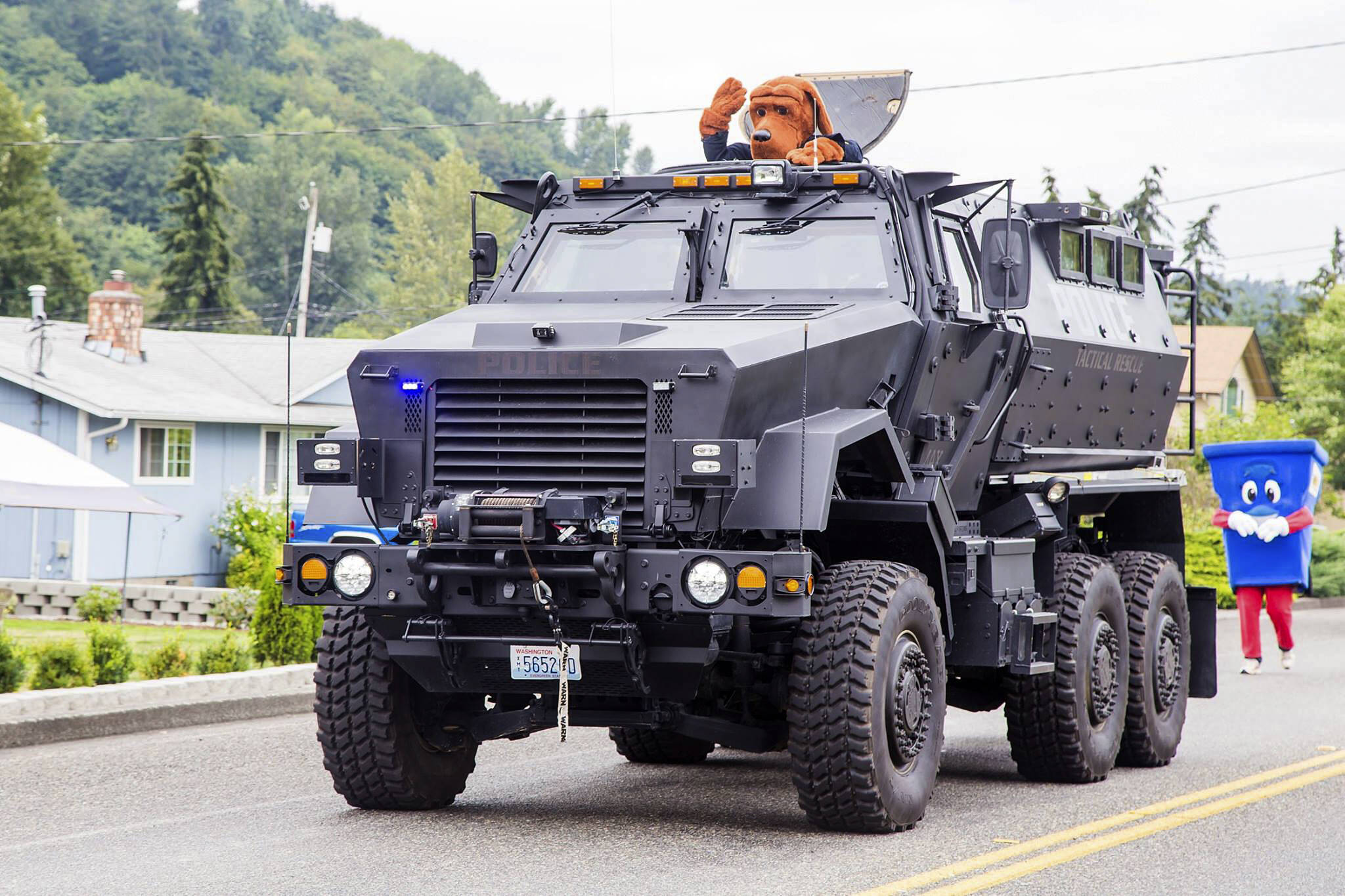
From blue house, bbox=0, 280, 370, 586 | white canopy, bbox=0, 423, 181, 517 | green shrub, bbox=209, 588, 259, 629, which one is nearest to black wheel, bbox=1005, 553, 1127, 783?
white canopy, bbox=0, 423, 181, 517

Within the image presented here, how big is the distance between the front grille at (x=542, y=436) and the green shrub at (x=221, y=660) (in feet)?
25.4

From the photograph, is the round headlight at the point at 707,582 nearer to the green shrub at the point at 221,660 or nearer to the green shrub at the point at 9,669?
the green shrub at the point at 9,669

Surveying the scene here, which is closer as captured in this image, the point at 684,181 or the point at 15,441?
the point at 684,181

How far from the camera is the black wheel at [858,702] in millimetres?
8000

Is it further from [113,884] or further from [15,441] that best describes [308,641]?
[113,884]

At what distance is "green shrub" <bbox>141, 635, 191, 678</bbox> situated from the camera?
15.1 metres

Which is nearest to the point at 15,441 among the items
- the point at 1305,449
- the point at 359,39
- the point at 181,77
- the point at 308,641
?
the point at 308,641

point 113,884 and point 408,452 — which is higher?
point 408,452

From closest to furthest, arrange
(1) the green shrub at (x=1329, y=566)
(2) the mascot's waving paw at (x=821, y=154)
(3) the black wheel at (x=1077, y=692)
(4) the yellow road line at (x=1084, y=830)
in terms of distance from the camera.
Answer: (4) the yellow road line at (x=1084, y=830) → (3) the black wheel at (x=1077, y=692) → (2) the mascot's waving paw at (x=821, y=154) → (1) the green shrub at (x=1329, y=566)

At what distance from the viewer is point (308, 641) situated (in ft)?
52.9

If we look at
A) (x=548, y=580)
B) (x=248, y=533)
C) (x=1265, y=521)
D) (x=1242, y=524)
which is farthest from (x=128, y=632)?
(x=548, y=580)

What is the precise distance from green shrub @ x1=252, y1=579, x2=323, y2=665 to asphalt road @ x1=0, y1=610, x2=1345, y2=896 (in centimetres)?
351

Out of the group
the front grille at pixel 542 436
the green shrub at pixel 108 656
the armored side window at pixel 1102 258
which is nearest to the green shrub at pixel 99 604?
the green shrub at pixel 108 656

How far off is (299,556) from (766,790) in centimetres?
318
